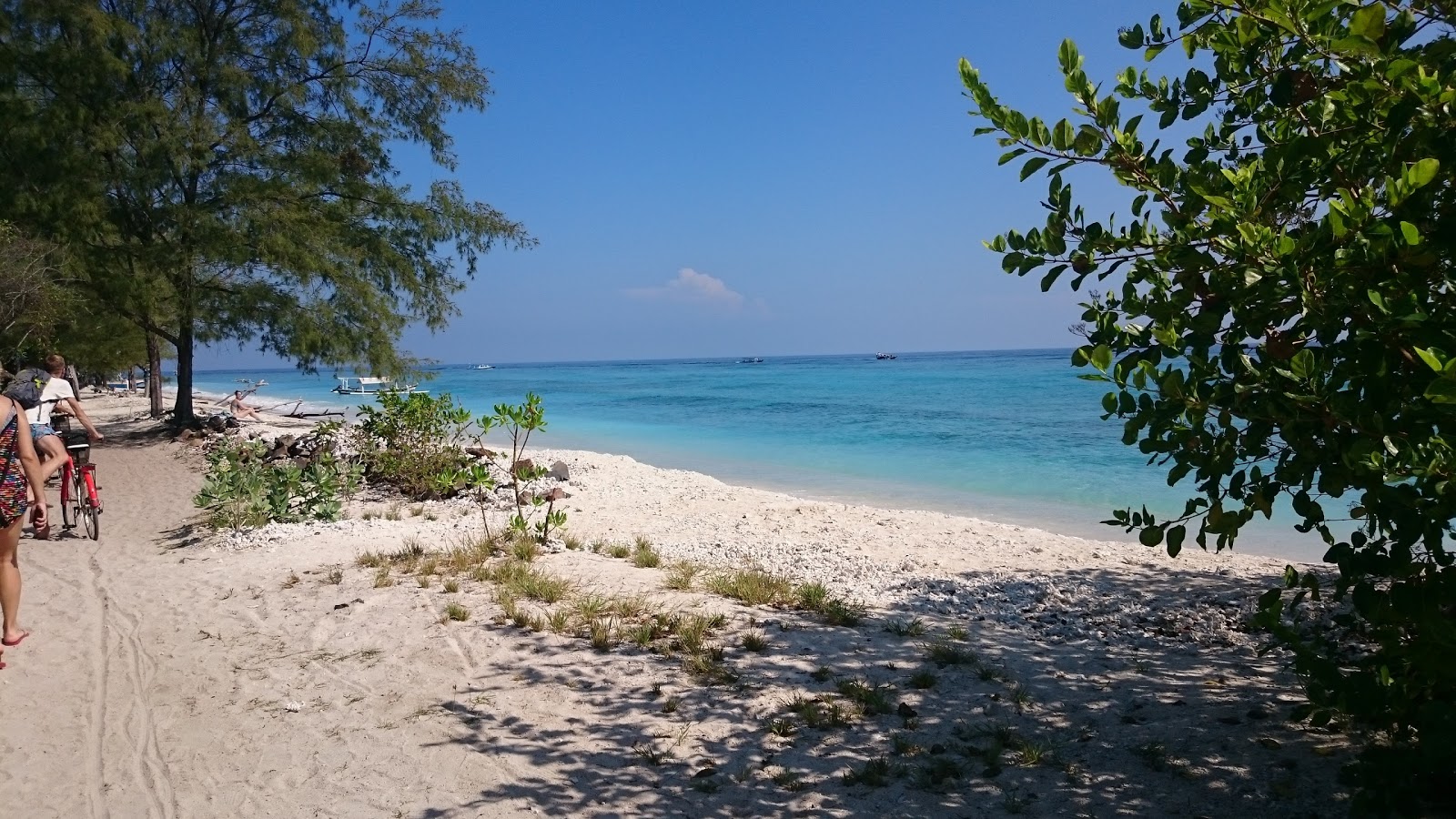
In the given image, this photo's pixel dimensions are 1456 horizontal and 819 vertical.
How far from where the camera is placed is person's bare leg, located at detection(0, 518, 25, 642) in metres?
5.36

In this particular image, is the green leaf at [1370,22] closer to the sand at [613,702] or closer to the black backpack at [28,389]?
the sand at [613,702]

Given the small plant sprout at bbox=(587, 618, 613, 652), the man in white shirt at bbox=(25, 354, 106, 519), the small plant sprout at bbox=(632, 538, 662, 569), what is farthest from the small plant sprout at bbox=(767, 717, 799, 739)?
the man in white shirt at bbox=(25, 354, 106, 519)

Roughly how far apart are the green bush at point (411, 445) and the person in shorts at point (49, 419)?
126 inches

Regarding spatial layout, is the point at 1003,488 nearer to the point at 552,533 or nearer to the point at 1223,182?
the point at 552,533

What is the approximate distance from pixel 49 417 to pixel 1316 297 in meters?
11.3

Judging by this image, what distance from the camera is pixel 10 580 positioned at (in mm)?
5535

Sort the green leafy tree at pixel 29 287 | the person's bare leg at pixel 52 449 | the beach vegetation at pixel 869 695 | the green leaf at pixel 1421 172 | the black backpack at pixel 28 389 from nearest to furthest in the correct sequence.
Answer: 1. the green leaf at pixel 1421 172
2. the beach vegetation at pixel 869 695
3. the person's bare leg at pixel 52 449
4. the black backpack at pixel 28 389
5. the green leafy tree at pixel 29 287

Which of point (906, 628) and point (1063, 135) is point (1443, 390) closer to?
point (1063, 135)

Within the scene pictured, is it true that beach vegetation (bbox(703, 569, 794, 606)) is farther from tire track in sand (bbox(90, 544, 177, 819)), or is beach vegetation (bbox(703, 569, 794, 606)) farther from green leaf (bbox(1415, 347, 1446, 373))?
green leaf (bbox(1415, 347, 1446, 373))

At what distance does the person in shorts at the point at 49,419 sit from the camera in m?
8.55

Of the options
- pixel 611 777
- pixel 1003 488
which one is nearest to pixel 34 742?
pixel 611 777

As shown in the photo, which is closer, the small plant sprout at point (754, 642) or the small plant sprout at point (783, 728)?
the small plant sprout at point (783, 728)

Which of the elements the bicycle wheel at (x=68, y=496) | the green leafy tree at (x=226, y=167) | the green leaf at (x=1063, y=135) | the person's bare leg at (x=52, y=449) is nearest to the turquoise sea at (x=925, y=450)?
the green leafy tree at (x=226, y=167)

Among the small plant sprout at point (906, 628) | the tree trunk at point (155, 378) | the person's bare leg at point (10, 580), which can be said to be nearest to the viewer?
the person's bare leg at point (10, 580)
